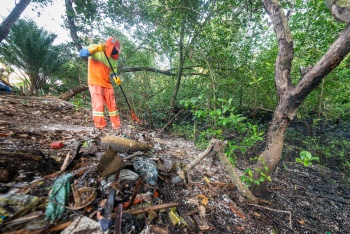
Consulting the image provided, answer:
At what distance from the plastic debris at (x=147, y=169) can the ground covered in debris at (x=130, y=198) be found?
0.01 m

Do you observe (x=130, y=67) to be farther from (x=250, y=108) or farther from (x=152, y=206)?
(x=250, y=108)

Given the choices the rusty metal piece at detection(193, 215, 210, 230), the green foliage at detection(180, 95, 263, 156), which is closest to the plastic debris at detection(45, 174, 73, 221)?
the rusty metal piece at detection(193, 215, 210, 230)

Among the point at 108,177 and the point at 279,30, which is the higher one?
the point at 279,30

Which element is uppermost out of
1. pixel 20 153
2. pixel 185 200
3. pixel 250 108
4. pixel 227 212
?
pixel 250 108

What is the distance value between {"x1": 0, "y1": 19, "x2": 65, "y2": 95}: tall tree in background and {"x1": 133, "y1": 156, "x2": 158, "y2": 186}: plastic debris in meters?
7.89

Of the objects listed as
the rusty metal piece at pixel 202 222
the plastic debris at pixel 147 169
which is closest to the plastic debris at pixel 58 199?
the plastic debris at pixel 147 169

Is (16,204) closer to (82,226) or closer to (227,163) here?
(82,226)

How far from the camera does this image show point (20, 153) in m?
1.43

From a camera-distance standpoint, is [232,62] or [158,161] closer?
[158,161]

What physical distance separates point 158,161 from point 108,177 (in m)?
0.71

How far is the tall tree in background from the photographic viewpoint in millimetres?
6238

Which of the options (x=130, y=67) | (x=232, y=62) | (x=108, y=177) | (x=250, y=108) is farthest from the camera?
(x=250, y=108)

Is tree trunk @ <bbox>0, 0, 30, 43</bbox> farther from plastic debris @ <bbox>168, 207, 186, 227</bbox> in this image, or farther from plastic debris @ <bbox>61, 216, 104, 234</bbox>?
plastic debris @ <bbox>168, 207, 186, 227</bbox>

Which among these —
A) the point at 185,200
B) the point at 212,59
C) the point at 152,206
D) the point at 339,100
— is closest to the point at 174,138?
the point at 212,59
